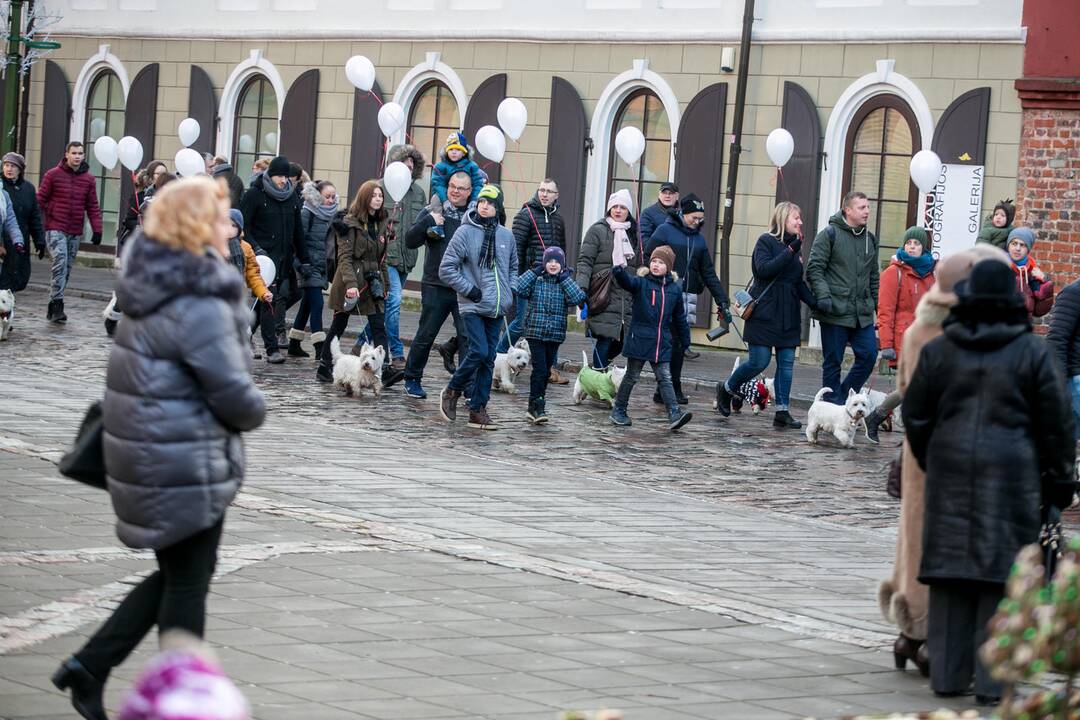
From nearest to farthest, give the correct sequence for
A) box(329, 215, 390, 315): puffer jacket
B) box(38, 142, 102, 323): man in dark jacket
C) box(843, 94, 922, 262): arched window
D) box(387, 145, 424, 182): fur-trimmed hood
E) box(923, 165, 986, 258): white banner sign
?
box(329, 215, 390, 315): puffer jacket
box(387, 145, 424, 182): fur-trimmed hood
box(38, 142, 102, 323): man in dark jacket
box(923, 165, 986, 258): white banner sign
box(843, 94, 922, 262): arched window

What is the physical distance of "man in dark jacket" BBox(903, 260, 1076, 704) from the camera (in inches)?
274

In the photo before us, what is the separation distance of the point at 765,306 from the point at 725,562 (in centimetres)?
696

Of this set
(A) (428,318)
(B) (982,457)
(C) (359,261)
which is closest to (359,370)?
(A) (428,318)

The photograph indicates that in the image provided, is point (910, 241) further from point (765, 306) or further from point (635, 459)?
point (635, 459)

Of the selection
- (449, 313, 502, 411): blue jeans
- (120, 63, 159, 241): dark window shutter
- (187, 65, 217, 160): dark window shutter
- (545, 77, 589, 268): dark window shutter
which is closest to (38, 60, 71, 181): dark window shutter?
(120, 63, 159, 241): dark window shutter

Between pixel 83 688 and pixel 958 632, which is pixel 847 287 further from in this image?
pixel 83 688

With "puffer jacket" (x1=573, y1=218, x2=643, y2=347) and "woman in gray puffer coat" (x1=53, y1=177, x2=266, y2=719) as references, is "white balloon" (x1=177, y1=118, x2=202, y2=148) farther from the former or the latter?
"woman in gray puffer coat" (x1=53, y1=177, x2=266, y2=719)

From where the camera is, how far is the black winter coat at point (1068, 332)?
11.4 meters

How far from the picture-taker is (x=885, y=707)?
6848 mm

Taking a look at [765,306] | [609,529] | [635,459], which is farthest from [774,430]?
[609,529]

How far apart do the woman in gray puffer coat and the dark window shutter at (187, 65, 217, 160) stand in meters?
24.9

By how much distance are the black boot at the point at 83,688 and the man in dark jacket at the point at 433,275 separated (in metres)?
9.99

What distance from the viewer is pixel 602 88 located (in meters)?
25.4

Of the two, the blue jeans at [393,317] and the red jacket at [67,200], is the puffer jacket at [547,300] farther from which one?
the red jacket at [67,200]
